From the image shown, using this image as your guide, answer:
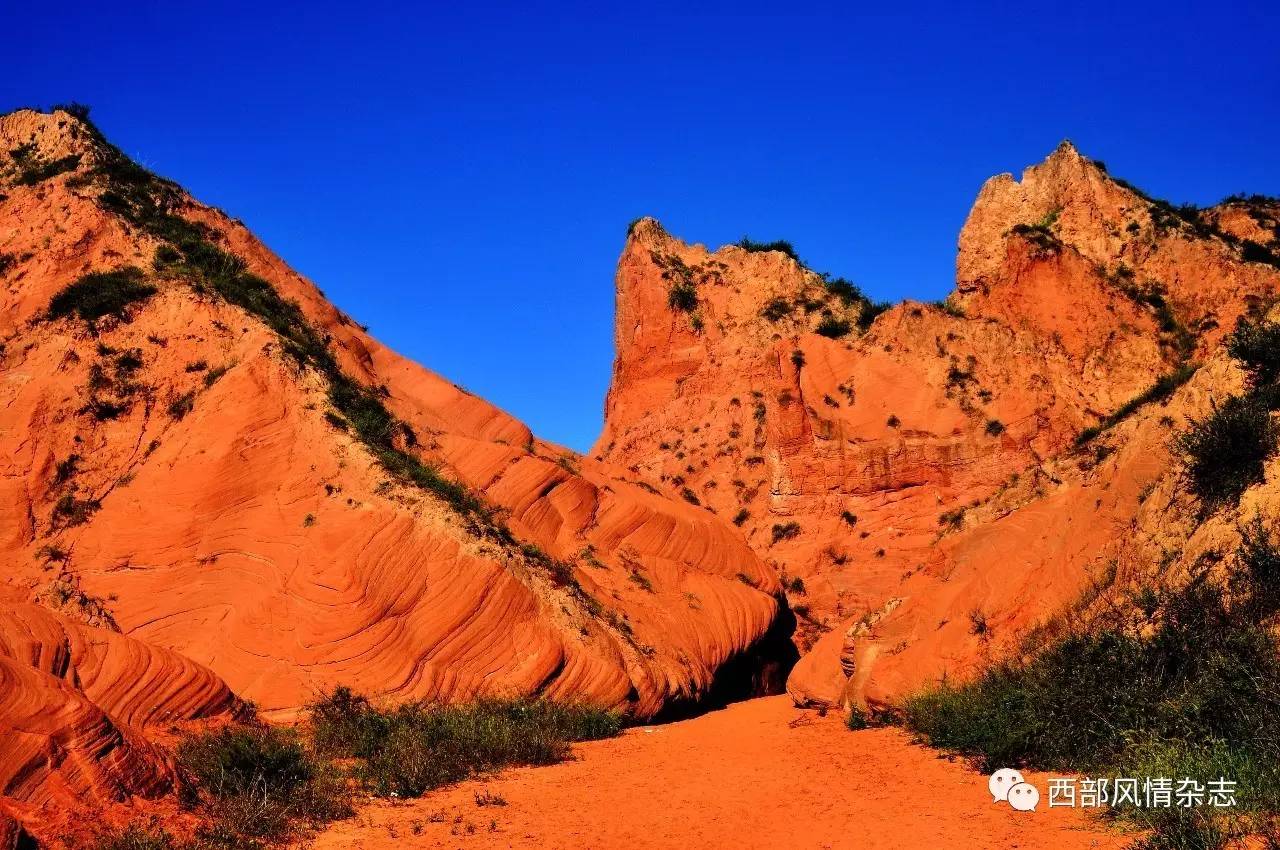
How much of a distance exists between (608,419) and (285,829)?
33.7 meters

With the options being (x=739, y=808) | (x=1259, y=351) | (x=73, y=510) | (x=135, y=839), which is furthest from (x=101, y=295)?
(x=1259, y=351)

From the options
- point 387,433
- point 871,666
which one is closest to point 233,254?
point 387,433

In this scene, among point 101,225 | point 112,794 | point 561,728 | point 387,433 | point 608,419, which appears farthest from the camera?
point 608,419

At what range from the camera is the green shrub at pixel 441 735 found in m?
10.4

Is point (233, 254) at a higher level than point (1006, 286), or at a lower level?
lower

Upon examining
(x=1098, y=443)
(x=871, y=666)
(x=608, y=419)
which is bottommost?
(x=871, y=666)

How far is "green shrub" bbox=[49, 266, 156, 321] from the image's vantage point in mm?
20156

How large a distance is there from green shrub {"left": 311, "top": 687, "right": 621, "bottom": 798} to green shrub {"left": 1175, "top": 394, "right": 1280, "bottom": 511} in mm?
8693

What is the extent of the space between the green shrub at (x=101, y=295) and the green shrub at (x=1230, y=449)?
2013cm

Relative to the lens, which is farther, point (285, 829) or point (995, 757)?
point (995, 757)

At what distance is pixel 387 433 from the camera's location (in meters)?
20.6

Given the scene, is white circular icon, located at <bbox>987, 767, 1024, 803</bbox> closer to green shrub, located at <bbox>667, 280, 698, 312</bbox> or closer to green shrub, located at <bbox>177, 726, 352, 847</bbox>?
green shrub, located at <bbox>177, 726, 352, 847</bbox>

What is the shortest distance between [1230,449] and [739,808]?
6.80m

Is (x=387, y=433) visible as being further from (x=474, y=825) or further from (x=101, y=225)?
(x=474, y=825)
